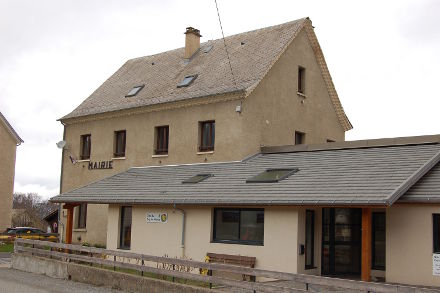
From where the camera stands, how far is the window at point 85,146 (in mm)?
27766

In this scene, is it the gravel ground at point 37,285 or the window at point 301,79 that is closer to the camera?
the gravel ground at point 37,285

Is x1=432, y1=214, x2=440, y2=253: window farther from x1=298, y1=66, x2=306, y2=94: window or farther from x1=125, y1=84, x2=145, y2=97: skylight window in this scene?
x1=125, y1=84, x2=145, y2=97: skylight window

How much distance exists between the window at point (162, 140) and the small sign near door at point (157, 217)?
475 centimetres

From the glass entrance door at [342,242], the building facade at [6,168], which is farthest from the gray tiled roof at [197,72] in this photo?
the building facade at [6,168]

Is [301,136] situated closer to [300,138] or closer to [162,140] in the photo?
[300,138]

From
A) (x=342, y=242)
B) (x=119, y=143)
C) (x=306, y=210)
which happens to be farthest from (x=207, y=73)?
(x=342, y=242)

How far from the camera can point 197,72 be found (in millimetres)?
25391

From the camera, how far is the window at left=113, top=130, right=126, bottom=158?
26125mm

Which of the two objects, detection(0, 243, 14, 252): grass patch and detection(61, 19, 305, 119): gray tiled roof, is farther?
detection(0, 243, 14, 252): grass patch

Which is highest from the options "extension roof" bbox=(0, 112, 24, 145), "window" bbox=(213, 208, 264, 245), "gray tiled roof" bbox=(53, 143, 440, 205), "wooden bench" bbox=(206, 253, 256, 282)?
"extension roof" bbox=(0, 112, 24, 145)

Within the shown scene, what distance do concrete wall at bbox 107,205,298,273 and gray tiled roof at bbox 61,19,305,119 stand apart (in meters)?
5.37

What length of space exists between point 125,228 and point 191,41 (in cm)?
1094

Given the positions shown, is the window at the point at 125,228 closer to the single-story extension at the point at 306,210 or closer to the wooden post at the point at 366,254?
the single-story extension at the point at 306,210

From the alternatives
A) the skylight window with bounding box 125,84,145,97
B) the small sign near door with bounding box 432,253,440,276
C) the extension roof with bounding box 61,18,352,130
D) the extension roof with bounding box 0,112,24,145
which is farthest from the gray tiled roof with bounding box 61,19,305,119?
the extension roof with bounding box 0,112,24,145
